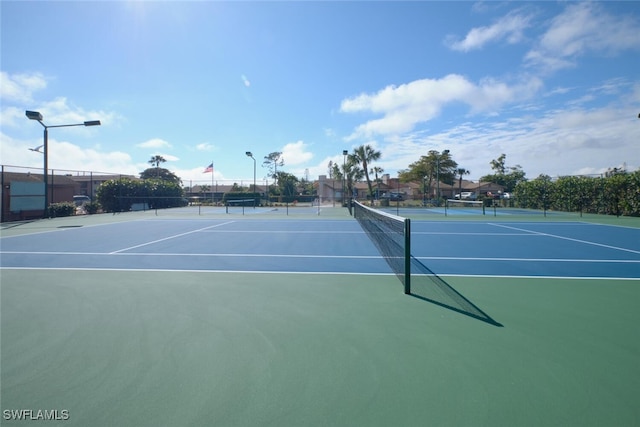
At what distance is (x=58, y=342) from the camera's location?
400cm

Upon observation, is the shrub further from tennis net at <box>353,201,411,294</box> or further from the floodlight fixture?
tennis net at <box>353,201,411,294</box>

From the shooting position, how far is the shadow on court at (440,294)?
4969 millimetres

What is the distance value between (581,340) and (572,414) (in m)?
1.68

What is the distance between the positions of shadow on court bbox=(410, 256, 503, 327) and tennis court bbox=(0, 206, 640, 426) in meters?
0.05

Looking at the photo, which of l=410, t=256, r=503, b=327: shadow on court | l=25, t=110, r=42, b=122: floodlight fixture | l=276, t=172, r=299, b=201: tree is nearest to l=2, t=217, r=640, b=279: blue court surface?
l=410, t=256, r=503, b=327: shadow on court

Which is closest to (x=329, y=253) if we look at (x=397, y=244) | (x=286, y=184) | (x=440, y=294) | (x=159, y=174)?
(x=397, y=244)

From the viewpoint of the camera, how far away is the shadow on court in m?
4.97

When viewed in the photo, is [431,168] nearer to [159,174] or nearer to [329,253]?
[329,253]

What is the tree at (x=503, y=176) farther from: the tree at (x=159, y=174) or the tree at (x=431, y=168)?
the tree at (x=159, y=174)

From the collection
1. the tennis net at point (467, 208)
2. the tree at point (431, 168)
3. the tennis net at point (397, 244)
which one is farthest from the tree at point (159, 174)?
the tennis net at point (397, 244)

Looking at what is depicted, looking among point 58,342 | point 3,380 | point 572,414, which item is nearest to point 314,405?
point 572,414

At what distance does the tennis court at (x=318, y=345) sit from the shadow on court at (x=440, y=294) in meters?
0.05

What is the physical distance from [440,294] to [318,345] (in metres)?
2.96

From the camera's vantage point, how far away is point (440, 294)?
19.4ft
